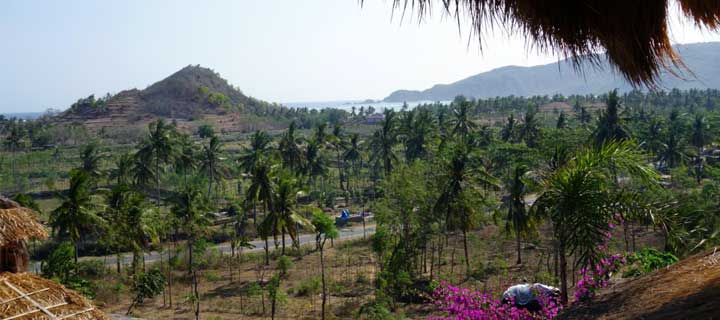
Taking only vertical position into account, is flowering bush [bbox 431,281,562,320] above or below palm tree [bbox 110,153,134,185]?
above

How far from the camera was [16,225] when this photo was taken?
6.75m

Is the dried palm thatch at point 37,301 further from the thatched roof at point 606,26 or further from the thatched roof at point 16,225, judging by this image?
the thatched roof at point 606,26

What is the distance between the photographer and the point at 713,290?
368cm

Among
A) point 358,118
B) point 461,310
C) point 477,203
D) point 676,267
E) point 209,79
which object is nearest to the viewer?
point 676,267

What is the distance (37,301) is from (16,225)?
36.5 inches

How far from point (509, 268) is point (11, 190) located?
38.7 m

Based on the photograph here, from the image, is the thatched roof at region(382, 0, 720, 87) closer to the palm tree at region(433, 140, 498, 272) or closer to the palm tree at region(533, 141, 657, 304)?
the palm tree at region(533, 141, 657, 304)

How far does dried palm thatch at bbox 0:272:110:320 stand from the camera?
245 inches

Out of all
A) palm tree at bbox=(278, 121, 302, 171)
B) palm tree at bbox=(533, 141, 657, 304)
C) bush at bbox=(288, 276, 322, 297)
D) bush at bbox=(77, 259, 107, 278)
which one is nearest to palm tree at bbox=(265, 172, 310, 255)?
bush at bbox=(288, 276, 322, 297)

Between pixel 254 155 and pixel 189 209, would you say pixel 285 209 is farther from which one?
pixel 254 155

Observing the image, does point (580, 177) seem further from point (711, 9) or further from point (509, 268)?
point (509, 268)

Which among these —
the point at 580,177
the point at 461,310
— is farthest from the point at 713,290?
the point at 461,310

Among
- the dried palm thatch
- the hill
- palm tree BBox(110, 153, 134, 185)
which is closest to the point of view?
the dried palm thatch

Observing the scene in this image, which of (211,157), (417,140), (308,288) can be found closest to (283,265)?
(308,288)
